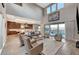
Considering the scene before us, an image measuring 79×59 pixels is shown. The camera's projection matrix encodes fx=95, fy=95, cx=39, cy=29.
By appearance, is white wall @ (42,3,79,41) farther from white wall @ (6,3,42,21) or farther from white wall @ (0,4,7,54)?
white wall @ (0,4,7,54)

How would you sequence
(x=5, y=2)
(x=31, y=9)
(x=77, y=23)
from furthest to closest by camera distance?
(x=31, y=9), (x=77, y=23), (x=5, y=2)

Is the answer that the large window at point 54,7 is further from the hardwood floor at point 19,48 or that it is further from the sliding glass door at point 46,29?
the hardwood floor at point 19,48

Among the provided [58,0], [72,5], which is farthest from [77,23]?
[58,0]

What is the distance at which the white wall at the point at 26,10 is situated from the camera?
254 cm

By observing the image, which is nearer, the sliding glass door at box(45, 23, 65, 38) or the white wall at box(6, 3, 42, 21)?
the white wall at box(6, 3, 42, 21)

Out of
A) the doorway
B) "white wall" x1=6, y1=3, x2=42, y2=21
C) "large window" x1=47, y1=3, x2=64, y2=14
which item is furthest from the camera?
the doorway

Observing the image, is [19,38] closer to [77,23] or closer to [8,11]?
[8,11]

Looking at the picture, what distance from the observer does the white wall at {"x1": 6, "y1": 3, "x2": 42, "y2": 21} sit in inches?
100.0

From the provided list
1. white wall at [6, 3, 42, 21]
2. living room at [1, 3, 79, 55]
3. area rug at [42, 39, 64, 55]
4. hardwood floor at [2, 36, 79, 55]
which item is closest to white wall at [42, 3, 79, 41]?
living room at [1, 3, 79, 55]

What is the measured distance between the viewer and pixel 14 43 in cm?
271

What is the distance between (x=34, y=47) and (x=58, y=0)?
147 cm

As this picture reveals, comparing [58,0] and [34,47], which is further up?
[58,0]

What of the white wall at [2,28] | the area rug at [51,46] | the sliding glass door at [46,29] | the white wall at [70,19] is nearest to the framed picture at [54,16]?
the white wall at [70,19]
